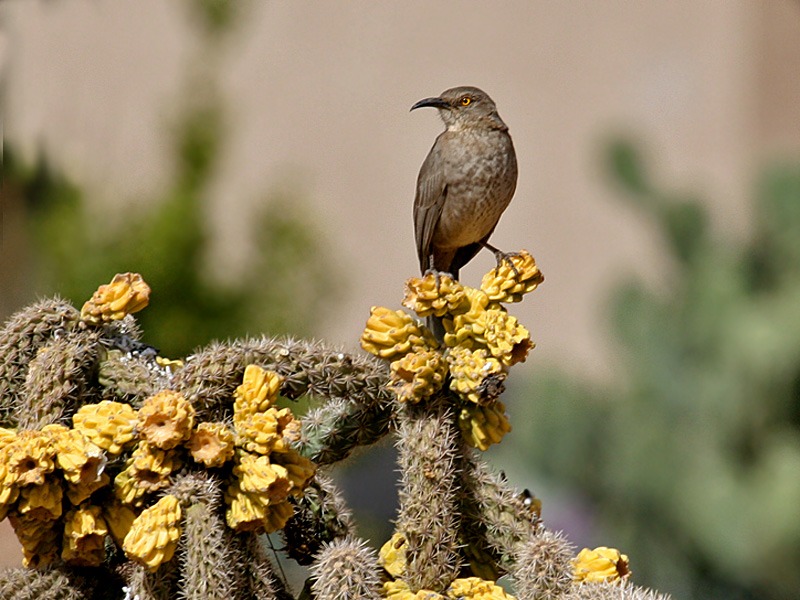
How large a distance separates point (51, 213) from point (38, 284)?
53 centimetres

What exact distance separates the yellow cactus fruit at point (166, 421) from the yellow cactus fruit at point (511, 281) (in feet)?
1.80

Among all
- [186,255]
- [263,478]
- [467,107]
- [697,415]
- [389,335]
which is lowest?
[263,478]

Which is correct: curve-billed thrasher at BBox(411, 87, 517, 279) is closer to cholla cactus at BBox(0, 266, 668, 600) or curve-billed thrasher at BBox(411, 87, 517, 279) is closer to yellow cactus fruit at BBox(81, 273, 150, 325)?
cholla cactus at BBox(0, 266, 668, 600)

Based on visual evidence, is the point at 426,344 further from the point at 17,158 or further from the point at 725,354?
the point at 17,158

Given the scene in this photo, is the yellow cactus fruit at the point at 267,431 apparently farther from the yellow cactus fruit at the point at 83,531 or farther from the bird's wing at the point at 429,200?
the bird's wing at the point at 429,200

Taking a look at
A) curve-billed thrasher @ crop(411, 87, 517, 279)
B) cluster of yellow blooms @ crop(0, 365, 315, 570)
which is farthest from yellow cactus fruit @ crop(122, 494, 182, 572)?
curve-billed thrasher @ crop(411, 87, 517, 279)

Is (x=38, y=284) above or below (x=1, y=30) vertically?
above

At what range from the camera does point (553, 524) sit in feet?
20.5

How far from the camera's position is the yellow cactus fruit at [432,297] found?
157cm

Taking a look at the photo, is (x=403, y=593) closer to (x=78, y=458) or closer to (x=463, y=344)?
(x=463, y=344)

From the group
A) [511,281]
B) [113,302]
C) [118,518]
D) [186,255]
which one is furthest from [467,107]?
[186,255]

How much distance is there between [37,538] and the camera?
1482 mm

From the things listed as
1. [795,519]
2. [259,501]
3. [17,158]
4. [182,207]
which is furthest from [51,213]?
[259,501]

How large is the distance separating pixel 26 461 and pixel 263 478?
352 millimetres
